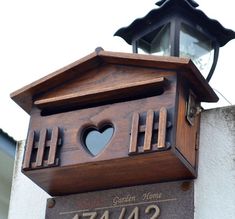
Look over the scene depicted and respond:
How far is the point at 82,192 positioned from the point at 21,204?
378 millimetres

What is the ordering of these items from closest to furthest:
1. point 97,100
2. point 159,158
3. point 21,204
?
point 159,158
point 97,100
point 21,204

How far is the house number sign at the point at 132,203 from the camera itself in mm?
2844

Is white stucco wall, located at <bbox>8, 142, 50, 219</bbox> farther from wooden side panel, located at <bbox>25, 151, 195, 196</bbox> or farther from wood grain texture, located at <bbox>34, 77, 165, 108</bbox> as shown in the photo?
wood grain texture, located at <bbox>34, 77, 165, 108</bbox>

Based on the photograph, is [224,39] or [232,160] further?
[224,39]

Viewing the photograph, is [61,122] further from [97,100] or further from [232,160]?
[232,160]

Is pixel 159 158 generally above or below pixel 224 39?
below

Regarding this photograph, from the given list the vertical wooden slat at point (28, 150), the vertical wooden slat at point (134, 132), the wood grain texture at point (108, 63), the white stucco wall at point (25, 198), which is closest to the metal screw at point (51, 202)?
the white stucco wall at point (25, 198)

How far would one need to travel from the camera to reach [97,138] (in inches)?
116

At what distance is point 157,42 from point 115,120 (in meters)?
0.44

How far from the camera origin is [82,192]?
10.0 feet

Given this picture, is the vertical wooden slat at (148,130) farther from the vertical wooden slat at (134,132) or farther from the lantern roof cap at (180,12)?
the lantern roof cap at (180,12)

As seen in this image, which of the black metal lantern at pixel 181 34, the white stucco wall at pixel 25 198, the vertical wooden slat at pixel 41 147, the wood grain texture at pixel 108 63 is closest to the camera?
the wood grain texture at pixel 108 63

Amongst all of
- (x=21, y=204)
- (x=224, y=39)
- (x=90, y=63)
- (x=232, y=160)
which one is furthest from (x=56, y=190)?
(x=224, y=39)

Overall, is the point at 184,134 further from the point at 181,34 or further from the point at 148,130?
the point at 181,34
